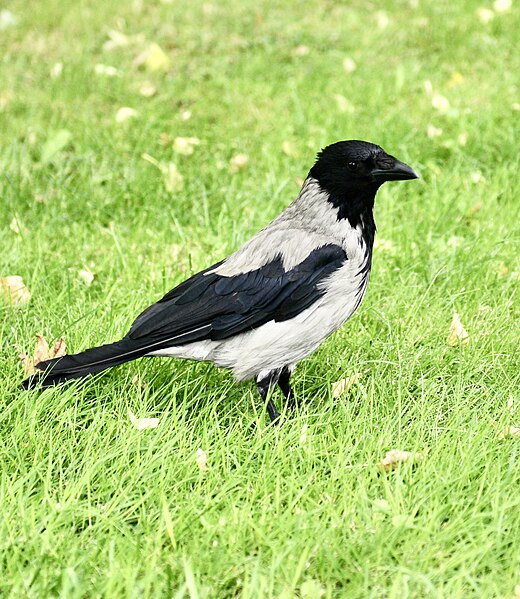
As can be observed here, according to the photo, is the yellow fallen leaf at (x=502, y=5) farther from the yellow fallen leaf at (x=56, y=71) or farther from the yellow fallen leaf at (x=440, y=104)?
the yellow fallen leaf at (x=56, y=71)

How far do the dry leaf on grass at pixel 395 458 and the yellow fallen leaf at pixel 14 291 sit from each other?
1.99 m

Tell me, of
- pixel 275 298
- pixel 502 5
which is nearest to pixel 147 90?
pixel 502 5

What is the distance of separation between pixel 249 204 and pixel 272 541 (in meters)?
2.92

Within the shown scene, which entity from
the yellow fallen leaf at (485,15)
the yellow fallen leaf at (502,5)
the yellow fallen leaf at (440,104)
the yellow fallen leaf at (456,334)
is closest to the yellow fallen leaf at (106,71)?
the yellow fallen leaf at (440,104)

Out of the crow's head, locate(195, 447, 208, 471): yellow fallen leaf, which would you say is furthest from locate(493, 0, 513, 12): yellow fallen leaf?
locate(195, 447, 208, 471): yellow fallen leaf

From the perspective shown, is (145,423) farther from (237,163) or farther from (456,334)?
(237,163)

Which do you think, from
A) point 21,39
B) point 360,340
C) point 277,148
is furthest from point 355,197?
point 21,39

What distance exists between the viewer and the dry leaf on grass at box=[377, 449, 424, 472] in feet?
10.0

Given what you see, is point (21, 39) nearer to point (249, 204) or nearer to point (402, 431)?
point (249, 204)

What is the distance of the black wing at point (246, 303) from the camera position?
3.43 m

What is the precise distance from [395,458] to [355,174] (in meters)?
1.16

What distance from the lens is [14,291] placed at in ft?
14.0

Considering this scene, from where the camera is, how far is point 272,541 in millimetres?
2719

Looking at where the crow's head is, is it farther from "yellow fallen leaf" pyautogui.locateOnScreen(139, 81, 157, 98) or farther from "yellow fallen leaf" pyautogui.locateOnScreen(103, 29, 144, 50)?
"yellow fallen leaf" pyautogui.locateOnScreen(103, 29, 144, 50)
